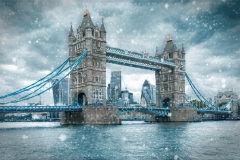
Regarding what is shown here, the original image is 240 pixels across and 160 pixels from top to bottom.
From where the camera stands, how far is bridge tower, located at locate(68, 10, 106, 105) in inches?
2192

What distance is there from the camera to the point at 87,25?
56.5m

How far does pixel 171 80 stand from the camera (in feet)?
258

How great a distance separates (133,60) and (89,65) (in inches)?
638

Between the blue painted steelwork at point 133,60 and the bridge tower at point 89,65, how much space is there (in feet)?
12.2

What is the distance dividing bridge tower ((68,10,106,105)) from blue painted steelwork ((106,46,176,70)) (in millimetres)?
3732

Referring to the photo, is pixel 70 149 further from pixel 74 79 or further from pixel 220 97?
pixel 220 97

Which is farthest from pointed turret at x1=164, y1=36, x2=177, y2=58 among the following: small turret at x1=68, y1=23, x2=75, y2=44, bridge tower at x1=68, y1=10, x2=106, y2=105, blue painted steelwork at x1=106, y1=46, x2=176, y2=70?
small turret at x1=68, y1=23, x2=75, y2=44

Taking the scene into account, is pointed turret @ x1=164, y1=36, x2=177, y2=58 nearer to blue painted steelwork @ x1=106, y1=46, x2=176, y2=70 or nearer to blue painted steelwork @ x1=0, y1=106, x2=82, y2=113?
blue painted steelwork @ x1=106, y1=46, x2=176, y2=70

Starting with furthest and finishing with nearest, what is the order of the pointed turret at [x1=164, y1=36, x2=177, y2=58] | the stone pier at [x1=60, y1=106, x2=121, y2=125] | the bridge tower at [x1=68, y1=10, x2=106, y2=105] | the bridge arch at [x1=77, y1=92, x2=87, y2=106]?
1. the pointed turret at [x1=164, y1=36, x2=177, y2=58]
2. the bridge arch at [x1=77, y1=92, x2=87, y2=106]
3. the bridge tower at [x1=68, y1=10, x2=106, y2=105]
4. the stone pier at [x1=60, y1=106, x2=121, y2=125]

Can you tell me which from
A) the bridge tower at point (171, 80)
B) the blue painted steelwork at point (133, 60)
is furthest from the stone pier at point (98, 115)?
the bridge tower at point (171, 80)

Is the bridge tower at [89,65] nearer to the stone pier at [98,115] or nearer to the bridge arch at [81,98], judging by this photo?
the bridge arch at [81,98]

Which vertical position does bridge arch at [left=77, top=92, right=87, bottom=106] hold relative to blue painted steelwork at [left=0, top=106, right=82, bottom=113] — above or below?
above

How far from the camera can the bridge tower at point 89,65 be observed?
55.7 meters

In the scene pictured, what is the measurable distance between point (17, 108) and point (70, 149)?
29136 millimetres
